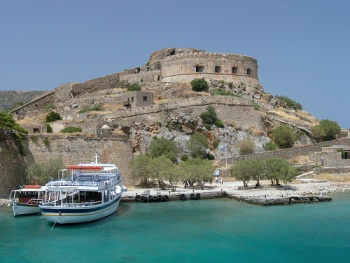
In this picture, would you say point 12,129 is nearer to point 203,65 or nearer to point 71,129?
point 71,129

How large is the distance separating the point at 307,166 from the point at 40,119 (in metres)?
23.0

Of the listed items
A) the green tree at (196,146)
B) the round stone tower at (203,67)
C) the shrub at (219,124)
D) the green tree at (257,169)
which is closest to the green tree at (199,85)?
the round stone tower at (203,67)

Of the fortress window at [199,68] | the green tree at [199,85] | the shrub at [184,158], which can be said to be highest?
the fortress window at [199,68]

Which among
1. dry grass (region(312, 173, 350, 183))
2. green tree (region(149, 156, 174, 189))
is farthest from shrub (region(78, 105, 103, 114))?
dry grass (region(312, 173, 350, 183))

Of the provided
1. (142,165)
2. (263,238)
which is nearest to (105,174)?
(142,165)

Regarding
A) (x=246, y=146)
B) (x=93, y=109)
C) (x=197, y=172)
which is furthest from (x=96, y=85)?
(x=197, y=172)

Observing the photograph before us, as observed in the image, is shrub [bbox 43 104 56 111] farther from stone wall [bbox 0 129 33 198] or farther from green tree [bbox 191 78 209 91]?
stone wall [bbox 0 129 33 198]

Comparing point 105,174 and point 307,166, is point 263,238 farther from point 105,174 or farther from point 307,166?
point 307,166

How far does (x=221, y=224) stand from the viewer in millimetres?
20703

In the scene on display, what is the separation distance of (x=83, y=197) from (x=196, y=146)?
14.4 meters

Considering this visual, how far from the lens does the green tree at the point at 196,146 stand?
35.7m

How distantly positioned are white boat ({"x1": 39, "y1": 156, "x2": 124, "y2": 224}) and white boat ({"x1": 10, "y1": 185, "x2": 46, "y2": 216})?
666 mm

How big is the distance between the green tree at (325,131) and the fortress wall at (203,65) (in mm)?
10548

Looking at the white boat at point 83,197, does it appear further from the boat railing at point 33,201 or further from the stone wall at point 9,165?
the stone wall at point 9,165
